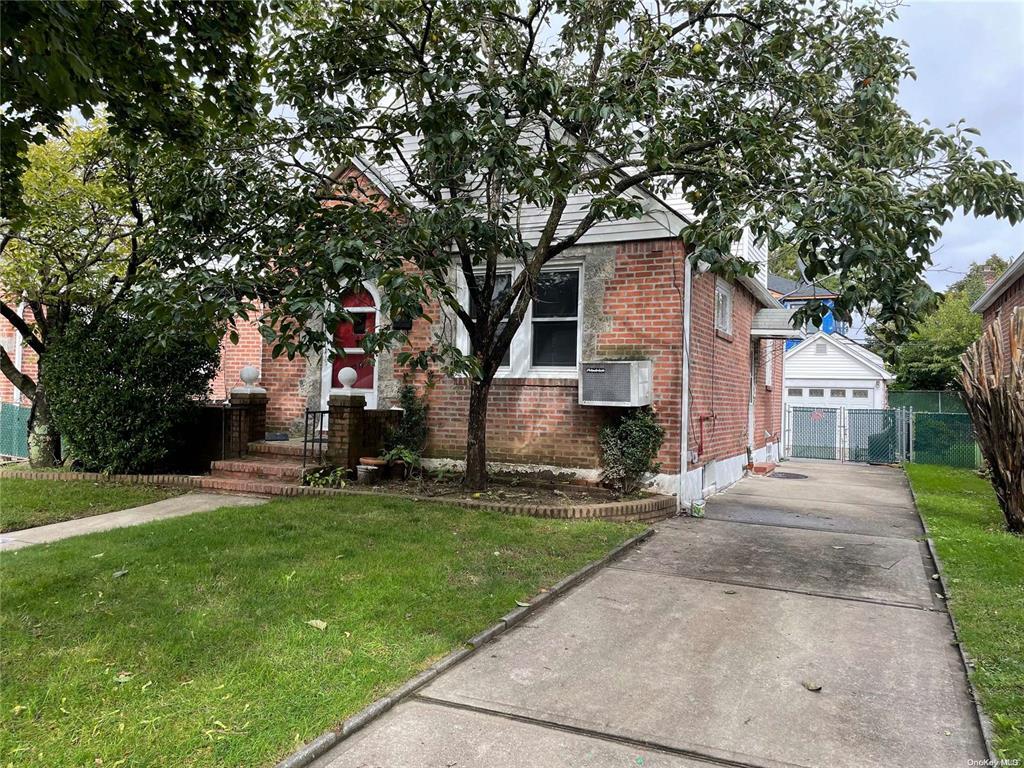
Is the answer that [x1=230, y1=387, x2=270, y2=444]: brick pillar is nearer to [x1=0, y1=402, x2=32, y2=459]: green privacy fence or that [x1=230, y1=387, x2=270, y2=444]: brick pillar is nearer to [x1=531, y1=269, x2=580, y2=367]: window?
[x1=531, y1=269, x2=580, y2=367]: window

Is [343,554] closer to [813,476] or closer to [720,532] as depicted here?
[720,532]

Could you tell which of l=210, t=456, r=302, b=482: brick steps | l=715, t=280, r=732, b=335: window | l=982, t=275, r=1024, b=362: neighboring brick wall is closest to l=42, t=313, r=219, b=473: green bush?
l=210, t=456, r=302, b=482: brick steps

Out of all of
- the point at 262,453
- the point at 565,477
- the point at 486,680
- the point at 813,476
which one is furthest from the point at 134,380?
the point at 813,476

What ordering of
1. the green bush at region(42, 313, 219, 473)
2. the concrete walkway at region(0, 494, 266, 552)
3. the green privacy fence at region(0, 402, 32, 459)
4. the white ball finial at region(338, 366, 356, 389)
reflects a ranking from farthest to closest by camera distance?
the green privacy fence at region(0, 402, 32, 459) → the white ball finial at region(338, 366, 356, 389) → the green bush at region(42, 313, 219, 473) → the concrete walkway at region(0, 494, 266, 552)

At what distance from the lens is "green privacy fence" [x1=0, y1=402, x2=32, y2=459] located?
13.9m

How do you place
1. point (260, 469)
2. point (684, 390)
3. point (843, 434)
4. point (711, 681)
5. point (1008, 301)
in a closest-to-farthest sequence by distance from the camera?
point (711, 681) < point (684, 390) < point (260, 469) < point (1008, 301) < point (843, 434)

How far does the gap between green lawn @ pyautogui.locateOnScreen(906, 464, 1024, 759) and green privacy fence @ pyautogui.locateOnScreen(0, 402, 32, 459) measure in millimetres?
15950

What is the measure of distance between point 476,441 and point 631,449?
1.94 m

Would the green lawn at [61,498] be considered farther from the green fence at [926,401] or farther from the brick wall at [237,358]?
the green fence at [926,401]

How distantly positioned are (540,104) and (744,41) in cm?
292

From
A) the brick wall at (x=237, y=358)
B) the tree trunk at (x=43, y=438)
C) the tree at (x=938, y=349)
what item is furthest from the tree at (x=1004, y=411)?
the tree at (x=938, y=349)

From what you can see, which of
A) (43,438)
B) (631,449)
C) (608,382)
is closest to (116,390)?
(43,438)

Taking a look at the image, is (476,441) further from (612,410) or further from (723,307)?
(723,307)

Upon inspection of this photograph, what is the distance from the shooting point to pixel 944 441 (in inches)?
696
